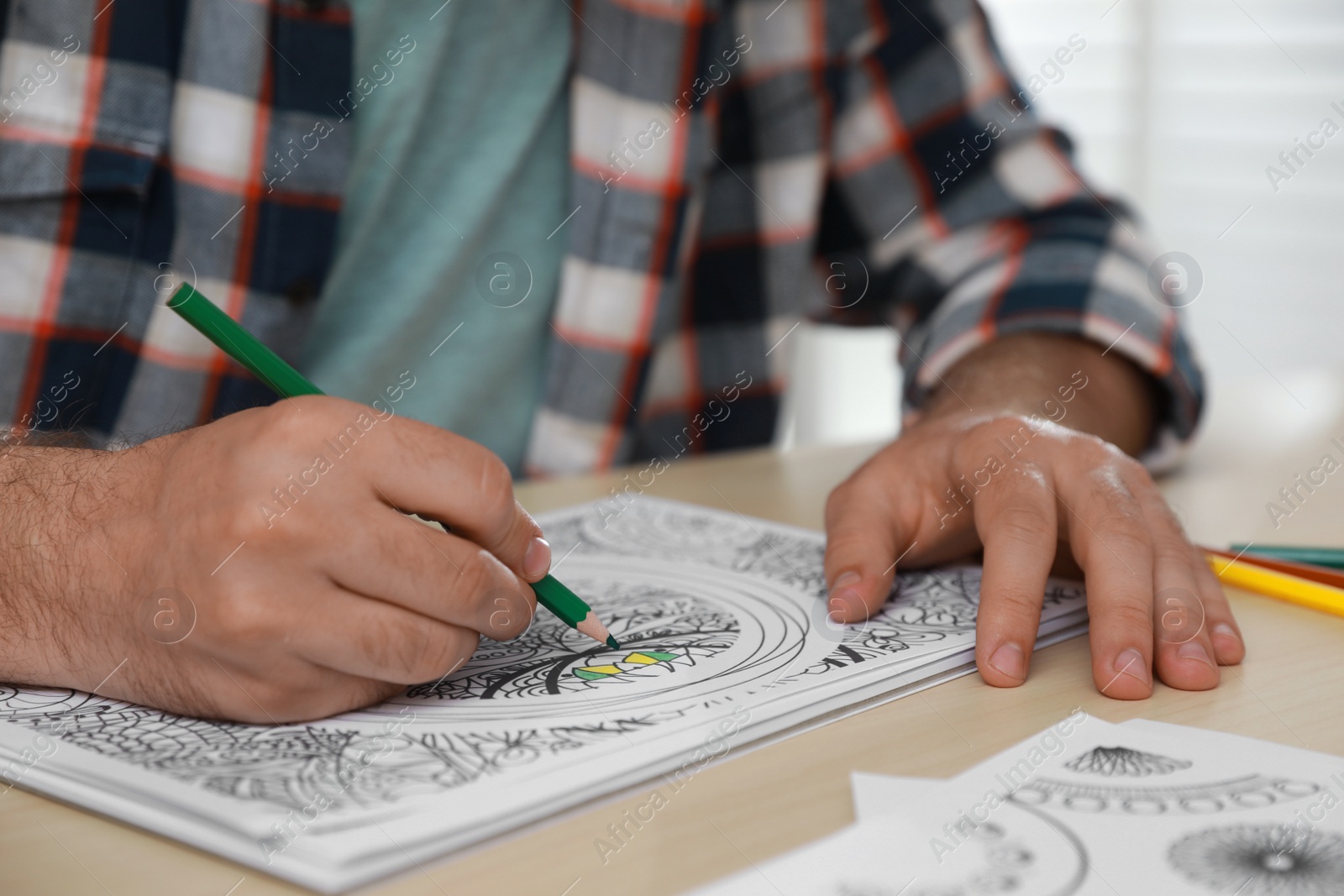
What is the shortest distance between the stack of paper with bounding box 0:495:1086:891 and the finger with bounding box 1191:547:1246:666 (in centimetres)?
5

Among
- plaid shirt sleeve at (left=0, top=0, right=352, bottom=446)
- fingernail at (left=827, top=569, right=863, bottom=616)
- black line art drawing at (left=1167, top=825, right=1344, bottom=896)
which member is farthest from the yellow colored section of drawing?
plaid shirt sleeve at (left=0, top=0, right=352, bottom=446)

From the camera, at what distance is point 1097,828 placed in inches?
12.9

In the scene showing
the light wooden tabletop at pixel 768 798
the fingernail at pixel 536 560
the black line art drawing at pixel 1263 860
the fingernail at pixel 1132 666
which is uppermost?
the fingernail at pixel 536 560

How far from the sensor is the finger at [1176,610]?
1.46 feet

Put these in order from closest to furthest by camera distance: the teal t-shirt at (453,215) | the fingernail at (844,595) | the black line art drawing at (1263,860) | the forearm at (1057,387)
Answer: the black line art drawing at (1263,860) → the fingernail at (844,595) → the forearm at (1057,387) → the teal t-shirt at (453,215)

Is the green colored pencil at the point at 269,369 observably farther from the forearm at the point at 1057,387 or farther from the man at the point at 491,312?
the forearm at the point at 1057,387

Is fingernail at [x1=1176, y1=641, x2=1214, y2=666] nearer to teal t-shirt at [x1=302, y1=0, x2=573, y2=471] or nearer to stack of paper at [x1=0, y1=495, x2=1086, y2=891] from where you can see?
stack of paper at [x1=0, y1=495, x2=1086, y2=891]

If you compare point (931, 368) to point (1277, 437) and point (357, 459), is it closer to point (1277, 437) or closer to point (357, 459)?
point (1277, 437)

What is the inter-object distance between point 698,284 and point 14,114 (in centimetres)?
62

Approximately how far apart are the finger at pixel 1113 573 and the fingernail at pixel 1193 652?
12 millimetres

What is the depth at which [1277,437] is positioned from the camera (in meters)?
0.97

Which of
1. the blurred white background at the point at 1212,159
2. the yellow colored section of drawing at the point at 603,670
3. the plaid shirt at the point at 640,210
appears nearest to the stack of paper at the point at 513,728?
the yellow colored section of drawing at the point at 603,670

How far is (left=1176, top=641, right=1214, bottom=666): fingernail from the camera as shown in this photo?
0.45 m

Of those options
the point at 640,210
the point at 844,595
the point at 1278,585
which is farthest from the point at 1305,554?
the point at 640,210
